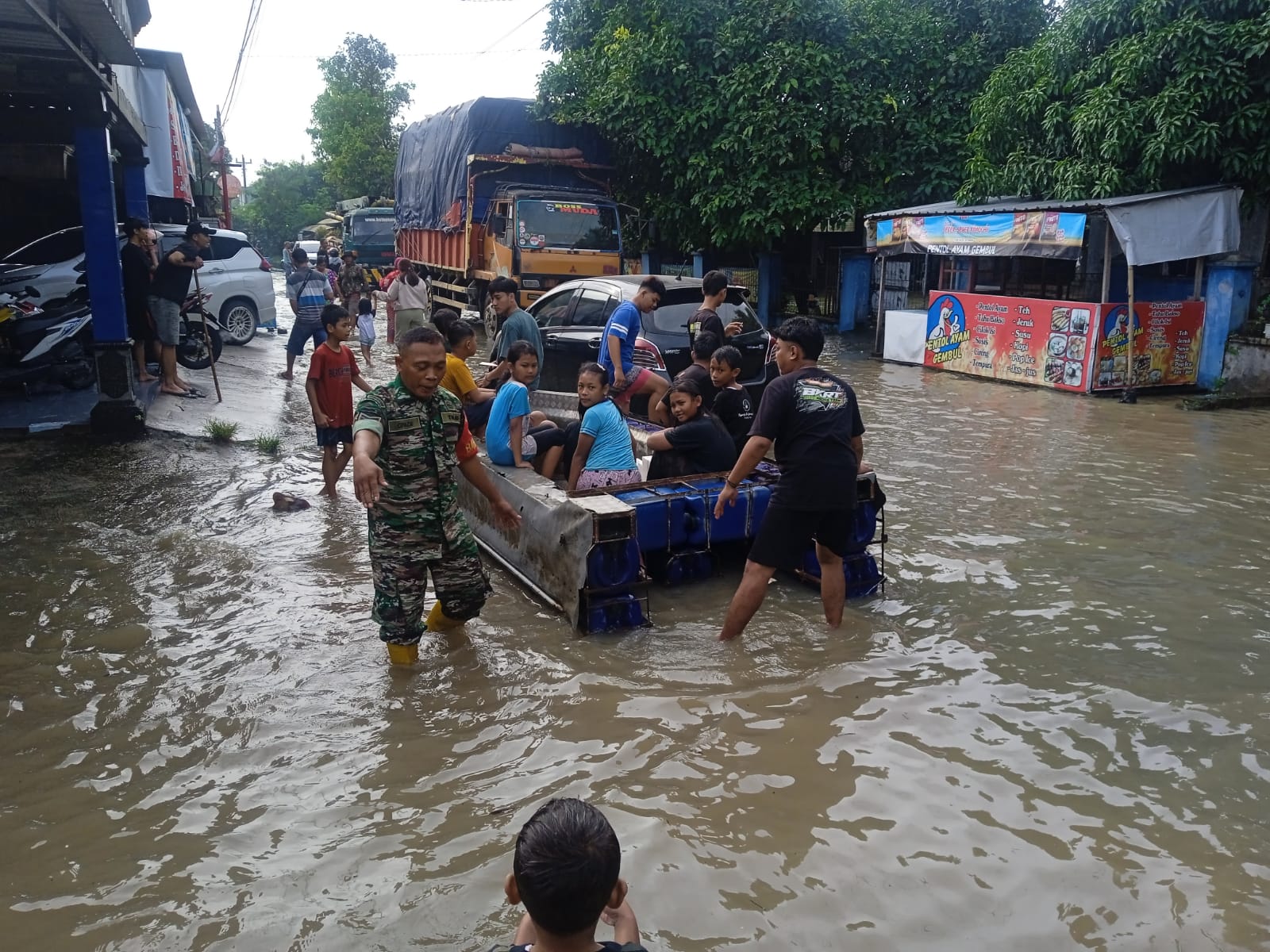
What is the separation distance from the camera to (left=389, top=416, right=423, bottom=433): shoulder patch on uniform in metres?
4.48

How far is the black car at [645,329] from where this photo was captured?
8.81m

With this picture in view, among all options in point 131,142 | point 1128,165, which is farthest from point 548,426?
point 1128,165

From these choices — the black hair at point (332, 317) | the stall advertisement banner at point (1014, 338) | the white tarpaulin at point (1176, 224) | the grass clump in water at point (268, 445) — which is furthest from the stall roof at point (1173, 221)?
the grass clump in water at point (268, 445)

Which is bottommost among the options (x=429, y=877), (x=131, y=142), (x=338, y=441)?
(x=429, y=877)

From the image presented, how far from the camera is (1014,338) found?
14.6 meters

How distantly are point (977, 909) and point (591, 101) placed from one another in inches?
738

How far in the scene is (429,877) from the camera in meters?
3.30

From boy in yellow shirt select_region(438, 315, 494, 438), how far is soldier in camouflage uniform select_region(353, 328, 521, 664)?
3.55 feet

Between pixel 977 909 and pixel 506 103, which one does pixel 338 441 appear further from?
pixel 506 103

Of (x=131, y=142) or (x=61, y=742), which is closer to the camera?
(x=61, y=742)

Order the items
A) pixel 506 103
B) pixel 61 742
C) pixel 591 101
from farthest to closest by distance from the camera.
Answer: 1. pixel 591 101
2. pixel 506 103
3. pixel 61 742

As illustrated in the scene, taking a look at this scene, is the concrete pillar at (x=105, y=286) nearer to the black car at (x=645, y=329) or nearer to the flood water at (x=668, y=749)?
the flood water at (x=668, y=749)

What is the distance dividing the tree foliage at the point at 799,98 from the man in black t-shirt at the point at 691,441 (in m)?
13.7

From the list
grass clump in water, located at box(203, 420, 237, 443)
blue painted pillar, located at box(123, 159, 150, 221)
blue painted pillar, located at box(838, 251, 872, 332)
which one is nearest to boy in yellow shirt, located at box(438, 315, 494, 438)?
grass clump in water, located at box(203, 420, 237, 443)
